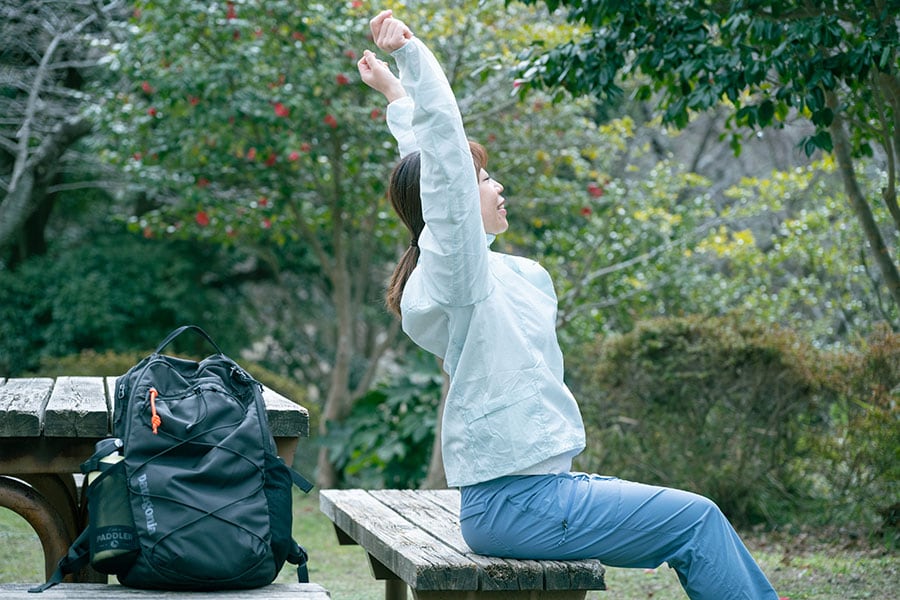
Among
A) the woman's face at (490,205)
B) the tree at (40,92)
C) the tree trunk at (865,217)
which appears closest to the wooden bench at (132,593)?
the woman's face at (490,205)

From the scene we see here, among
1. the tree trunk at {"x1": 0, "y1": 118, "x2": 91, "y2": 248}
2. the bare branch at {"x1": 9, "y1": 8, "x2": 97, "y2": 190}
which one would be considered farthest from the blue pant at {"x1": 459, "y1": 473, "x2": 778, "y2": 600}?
the tree trunk at {"x1": 0, "y1": 118, "x2": 91, "y2": 248}

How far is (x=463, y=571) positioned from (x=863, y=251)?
563 centimetres

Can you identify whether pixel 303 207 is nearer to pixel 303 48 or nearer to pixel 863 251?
pixel 303 48

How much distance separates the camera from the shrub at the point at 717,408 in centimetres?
609

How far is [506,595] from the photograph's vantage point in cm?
242

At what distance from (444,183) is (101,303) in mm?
8740

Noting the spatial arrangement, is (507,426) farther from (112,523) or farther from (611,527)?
(112,523)

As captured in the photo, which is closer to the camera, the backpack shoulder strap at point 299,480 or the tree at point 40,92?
the backpack shoulder strap at point 299,480

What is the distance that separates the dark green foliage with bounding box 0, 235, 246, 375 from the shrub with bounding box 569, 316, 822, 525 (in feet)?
18.8

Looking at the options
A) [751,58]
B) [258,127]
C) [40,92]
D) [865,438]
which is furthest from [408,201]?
[40,92]

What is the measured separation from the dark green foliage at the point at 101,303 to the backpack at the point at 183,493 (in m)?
8.31

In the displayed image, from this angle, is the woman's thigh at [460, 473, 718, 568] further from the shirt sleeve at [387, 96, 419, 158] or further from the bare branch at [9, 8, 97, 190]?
the bare branch at [9, 8, 97, 190]

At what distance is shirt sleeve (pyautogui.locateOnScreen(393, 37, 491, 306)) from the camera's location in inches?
93.7

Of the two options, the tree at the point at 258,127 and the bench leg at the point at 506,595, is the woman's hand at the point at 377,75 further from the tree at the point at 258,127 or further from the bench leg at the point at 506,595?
the tree at the point at 258,127
